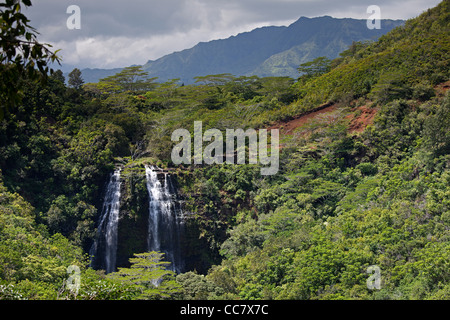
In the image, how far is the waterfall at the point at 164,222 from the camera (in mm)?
22312

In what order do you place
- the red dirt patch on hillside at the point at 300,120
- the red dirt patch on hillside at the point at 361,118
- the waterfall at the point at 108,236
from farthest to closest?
1. the red dirt patch on hillside at the point at 300,120
2. the red dirt patch on hillside at the point at 361,118
3. the waterfall at the point at 108,236

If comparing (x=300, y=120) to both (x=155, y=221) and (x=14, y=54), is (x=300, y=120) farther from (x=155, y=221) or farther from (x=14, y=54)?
(x=14, y=54)

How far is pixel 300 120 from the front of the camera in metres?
25.4

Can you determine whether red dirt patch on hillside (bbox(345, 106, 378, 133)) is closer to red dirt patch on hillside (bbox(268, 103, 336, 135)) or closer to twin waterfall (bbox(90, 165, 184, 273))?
red dirt patch on hillside (bbox(268, 103, 336, 135))

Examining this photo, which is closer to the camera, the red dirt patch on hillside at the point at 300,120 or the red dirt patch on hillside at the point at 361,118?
the red dirt patch on hillside at the point at 361,118

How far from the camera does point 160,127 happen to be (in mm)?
27156

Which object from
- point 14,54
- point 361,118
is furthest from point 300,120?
point 14,54

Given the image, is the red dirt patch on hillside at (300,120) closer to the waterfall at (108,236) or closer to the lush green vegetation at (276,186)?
the lush green vegetation at (276,186)

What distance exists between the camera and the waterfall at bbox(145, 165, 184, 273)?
2231 cm

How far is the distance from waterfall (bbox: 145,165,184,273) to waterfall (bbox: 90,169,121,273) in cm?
173

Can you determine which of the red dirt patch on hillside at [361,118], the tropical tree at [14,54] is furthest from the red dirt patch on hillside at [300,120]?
the tropical tree at [14,54]

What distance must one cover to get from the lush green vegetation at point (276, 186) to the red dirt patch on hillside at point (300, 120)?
44 cm

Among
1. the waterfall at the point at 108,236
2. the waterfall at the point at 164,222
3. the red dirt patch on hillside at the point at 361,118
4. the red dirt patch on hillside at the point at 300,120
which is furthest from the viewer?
the red dirt patch on hillside at the point at 300,120
